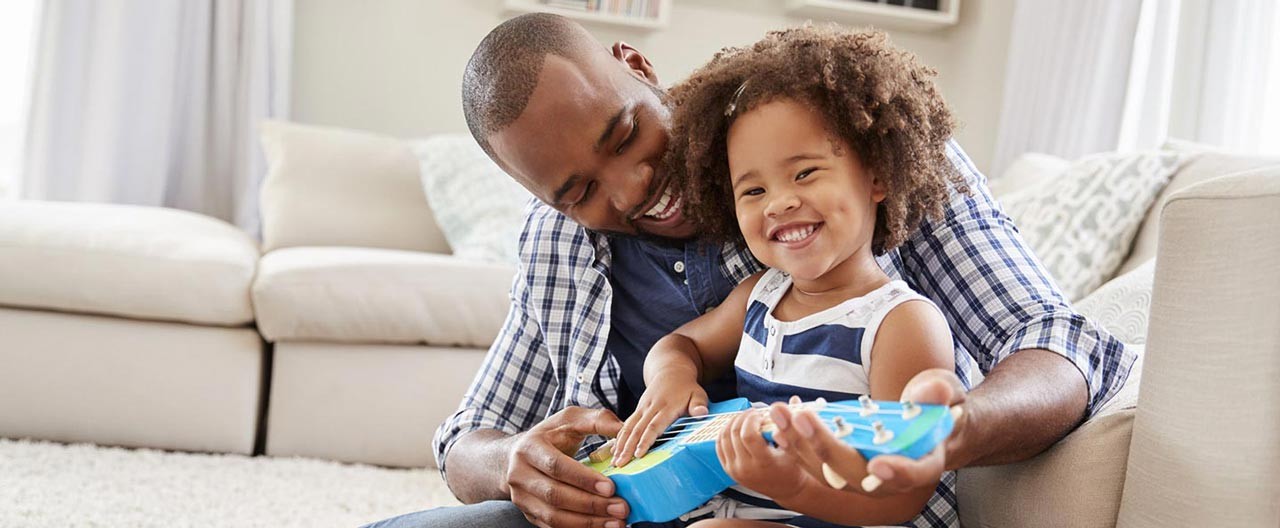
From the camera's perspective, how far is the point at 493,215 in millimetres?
3102

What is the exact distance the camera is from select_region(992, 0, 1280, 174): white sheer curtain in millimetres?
2748

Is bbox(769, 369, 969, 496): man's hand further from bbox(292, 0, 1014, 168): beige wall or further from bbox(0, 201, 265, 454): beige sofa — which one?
bbox(292, 0, 1014, 168): beige wall

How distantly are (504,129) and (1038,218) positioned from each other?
140cm

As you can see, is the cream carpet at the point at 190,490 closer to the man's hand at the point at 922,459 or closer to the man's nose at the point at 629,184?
the man's nose at the point at 629,184

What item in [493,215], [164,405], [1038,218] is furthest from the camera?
[493,215]

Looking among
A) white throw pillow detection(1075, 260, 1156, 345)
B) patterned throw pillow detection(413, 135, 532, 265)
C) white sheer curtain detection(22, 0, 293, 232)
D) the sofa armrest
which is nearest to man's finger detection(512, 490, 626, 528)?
the sofa armrest

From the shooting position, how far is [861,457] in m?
0.69

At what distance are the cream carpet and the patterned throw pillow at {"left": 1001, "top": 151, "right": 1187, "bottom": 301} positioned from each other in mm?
1306

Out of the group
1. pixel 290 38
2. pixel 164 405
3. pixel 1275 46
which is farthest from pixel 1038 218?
pixel 290 38

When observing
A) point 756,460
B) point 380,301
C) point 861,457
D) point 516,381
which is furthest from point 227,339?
point 861,457

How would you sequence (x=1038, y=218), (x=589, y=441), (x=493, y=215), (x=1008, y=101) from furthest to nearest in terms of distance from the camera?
1. (x=1008, y=101)
2. (x=493, y=215)
3. (x=1038, y=218)
4. (x=589, y=441)

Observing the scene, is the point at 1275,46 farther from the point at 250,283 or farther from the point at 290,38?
the point at 290,38

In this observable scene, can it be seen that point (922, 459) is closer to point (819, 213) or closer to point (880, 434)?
point (880, 434)

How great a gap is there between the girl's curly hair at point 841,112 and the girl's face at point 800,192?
0.6 inches
